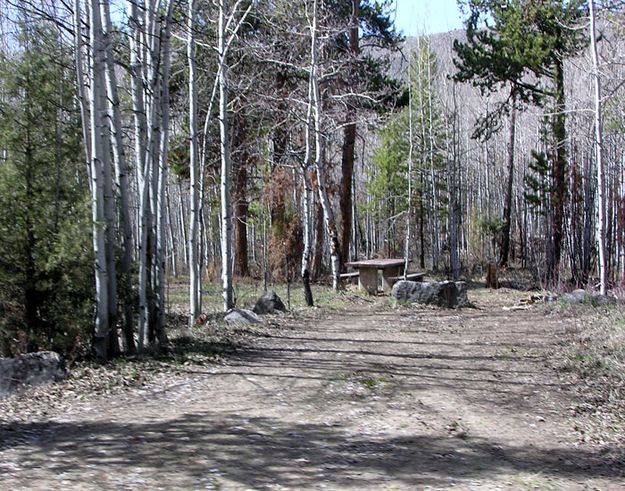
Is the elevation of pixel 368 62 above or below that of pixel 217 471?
above

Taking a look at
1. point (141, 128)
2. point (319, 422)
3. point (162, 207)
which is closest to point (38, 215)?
point (141, 128)

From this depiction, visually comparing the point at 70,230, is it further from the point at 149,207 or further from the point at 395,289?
the point at 395,289

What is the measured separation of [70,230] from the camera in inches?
341

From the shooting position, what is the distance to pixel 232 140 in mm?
24359

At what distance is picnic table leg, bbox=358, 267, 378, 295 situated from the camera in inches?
824

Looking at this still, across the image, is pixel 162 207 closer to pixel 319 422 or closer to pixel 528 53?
pixel 319 422

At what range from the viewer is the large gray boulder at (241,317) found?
40.3 ft

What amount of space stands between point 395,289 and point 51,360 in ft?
38.4

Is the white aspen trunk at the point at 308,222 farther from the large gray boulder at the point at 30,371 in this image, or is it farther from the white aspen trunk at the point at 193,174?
the large gray boulder at the point at 30,371

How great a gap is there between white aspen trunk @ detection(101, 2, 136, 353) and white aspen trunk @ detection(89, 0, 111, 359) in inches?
18.1

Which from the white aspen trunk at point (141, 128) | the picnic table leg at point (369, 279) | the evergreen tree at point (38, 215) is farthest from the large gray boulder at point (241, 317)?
the picnic table leg at point (369, 279)

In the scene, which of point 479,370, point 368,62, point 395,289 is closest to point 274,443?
point 479,370

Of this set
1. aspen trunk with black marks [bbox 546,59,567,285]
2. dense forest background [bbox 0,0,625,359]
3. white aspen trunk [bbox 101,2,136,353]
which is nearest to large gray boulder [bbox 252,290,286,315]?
dense forest background [bbox 0,0,625,359]

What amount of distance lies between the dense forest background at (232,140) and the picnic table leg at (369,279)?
93cm
